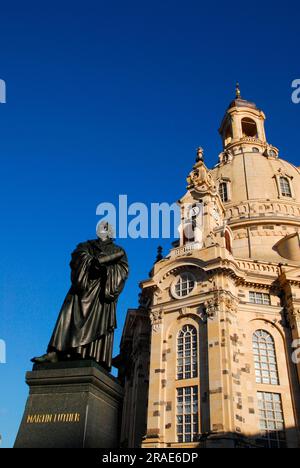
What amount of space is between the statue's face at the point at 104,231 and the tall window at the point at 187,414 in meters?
18.8

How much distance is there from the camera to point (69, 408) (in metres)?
8.63

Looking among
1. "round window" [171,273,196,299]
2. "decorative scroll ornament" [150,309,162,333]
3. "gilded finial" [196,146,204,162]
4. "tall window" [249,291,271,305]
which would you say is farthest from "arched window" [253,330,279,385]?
"gilded finial" [196,146,204,162]

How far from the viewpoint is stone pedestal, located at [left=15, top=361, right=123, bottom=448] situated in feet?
27.2

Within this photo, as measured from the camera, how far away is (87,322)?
32.9ft

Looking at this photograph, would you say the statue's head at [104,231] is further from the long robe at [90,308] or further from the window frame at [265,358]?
the window frame at [265,358]

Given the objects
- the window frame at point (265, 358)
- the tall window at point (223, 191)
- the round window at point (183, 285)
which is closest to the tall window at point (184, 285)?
the round window at point (183, 285)

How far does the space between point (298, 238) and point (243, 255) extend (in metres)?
5.47

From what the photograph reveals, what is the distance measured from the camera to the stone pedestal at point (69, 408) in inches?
327

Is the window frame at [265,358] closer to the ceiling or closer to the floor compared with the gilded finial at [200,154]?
closer to the floor

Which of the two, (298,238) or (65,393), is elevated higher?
(298,238)

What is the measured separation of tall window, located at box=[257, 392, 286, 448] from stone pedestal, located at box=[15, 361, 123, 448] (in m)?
20.6
